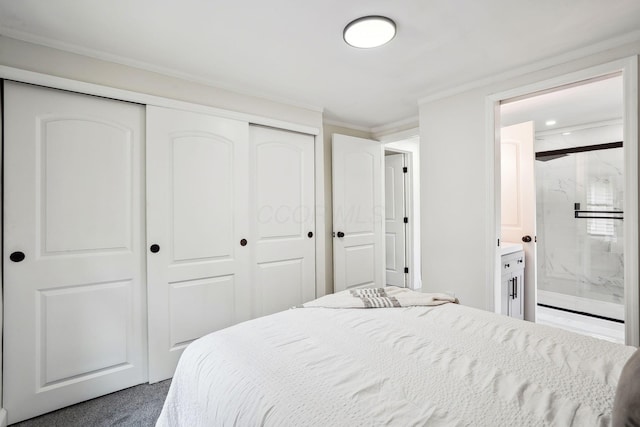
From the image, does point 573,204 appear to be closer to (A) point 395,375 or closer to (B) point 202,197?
(A) point 395,375

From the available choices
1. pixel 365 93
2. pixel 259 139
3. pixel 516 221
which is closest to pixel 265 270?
pixel 259 139

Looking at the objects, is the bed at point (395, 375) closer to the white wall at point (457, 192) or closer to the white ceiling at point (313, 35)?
the white wall at point (457, 192)

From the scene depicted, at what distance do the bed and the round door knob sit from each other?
134 cm

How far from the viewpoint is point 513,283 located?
2910mm

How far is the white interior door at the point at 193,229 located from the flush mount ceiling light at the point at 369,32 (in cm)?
124

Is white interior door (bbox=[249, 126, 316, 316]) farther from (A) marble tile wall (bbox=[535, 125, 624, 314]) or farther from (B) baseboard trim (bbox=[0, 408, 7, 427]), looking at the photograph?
(A) marble tile wall (bbox=[535, 125, 624, 314])

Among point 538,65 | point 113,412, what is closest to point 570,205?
point 538,65

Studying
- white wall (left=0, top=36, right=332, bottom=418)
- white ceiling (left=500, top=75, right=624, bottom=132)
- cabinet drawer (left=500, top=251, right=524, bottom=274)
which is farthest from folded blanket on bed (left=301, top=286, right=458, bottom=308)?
white ceiling (left=500, top=75, right=624, bottom=132)

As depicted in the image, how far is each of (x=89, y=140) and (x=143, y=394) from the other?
1.77m

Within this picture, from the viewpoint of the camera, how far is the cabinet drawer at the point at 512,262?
108 inches

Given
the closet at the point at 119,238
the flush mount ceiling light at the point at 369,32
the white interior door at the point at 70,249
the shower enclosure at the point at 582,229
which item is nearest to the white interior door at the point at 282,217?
the closet at the point at 119,238

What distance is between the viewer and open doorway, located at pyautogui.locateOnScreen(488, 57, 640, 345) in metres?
2.82

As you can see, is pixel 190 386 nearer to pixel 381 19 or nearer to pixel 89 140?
pixel 89 140

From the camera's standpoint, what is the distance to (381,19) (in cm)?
168
